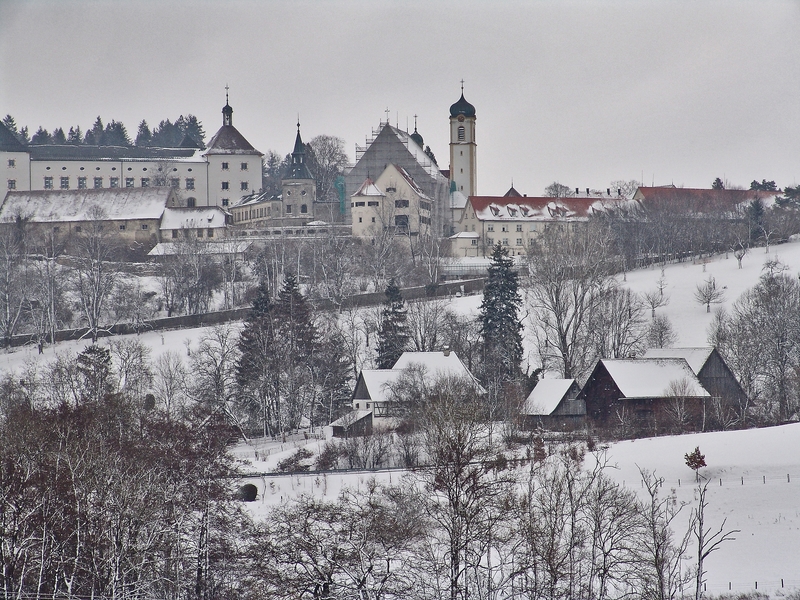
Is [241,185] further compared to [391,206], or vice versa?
[241,185]

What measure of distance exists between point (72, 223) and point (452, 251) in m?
27.8

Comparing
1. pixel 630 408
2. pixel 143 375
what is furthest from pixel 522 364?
pixel 143 375

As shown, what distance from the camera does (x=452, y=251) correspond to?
289ft

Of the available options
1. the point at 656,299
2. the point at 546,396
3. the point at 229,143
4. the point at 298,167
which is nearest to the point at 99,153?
the point at 229,143

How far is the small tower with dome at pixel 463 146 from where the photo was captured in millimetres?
106375

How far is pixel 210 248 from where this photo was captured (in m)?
79.4

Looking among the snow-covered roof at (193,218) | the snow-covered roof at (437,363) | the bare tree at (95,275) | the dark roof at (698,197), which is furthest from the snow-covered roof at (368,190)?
the snow-covered roof at (437,363)

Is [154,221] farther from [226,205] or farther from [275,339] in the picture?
[275,339]

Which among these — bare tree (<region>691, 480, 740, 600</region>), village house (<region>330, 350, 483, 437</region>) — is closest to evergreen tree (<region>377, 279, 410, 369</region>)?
village house (<region>330, 350, 483, 437</region>)

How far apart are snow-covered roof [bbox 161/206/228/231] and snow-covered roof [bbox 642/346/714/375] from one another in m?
44.9

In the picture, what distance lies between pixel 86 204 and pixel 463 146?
32.3m

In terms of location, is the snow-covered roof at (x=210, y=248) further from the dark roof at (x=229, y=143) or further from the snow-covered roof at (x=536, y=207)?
the dark roof at (x=229, y=143)

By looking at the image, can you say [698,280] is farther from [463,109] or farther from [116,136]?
[116,136]

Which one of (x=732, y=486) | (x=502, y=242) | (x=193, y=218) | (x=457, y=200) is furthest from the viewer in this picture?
(x=457, y=200)
